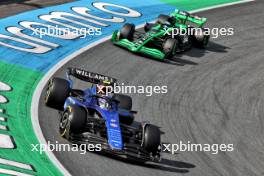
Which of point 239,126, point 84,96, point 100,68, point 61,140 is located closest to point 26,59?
point 100,68

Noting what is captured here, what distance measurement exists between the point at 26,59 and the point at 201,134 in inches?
280

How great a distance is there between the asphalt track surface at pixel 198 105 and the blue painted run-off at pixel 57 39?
69cm

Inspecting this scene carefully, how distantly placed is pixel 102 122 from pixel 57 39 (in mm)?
8700

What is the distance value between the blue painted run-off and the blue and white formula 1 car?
147 inches

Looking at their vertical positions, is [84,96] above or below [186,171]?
above

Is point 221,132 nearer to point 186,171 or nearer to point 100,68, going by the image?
point 186,171

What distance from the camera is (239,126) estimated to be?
58.7ft

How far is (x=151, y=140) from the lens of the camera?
48.0ft

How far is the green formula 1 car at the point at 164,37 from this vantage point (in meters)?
22.2

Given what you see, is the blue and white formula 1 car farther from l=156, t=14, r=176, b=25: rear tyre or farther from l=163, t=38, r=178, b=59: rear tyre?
l=156, t=14, r=176, b=25: rear tyre

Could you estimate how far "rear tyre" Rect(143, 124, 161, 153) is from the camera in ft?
47.9

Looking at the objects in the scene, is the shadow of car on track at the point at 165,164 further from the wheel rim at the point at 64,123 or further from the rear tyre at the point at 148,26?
the rear tyre at the point at 148,26

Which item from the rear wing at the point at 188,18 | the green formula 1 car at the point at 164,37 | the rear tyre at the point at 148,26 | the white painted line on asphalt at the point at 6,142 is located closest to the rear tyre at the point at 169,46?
the green formula 1 car at the point at 164,37

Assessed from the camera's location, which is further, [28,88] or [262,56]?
[262,56]
